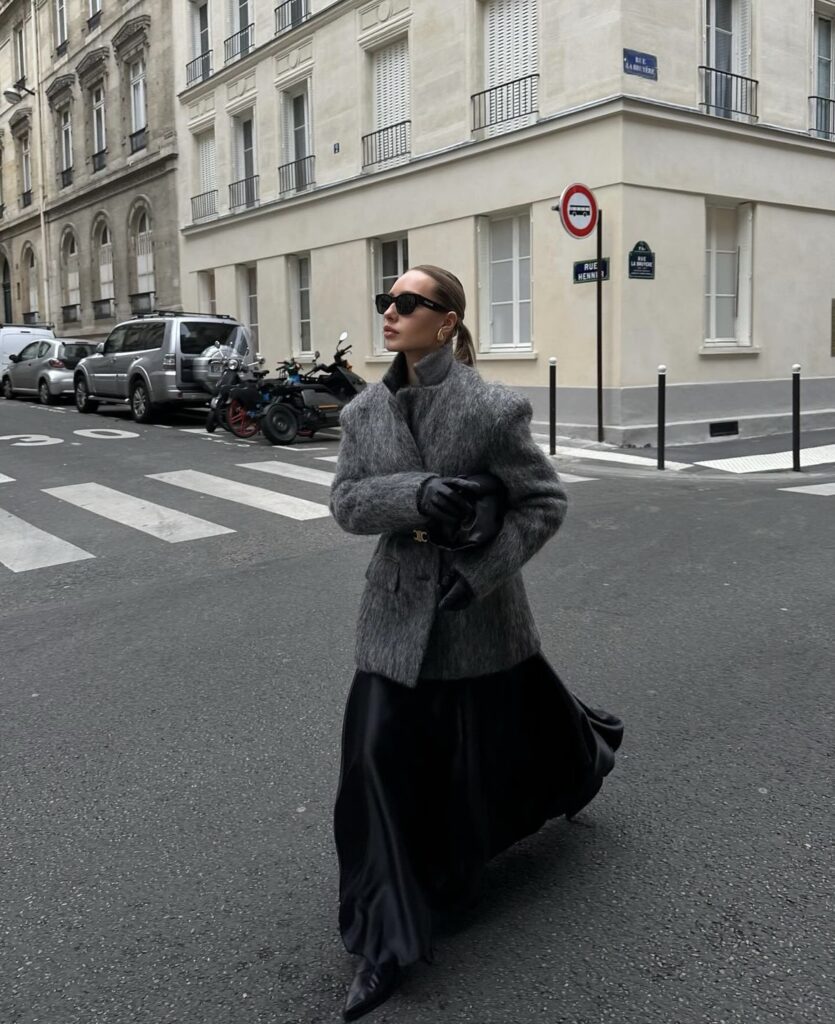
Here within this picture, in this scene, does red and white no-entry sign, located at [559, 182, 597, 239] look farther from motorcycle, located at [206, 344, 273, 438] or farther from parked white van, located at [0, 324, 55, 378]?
parked white van, located at [0, 324, 55, 378]

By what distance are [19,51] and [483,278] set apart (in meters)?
27.8

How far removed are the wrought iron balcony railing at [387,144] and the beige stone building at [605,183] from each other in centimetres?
5

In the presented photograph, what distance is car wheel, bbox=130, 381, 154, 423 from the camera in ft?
57.9

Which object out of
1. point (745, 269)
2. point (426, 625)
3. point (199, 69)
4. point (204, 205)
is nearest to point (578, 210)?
point (745, 269)

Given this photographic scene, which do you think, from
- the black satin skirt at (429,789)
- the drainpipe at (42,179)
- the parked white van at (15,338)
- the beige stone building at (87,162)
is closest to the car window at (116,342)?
the parked white van at (15,338)

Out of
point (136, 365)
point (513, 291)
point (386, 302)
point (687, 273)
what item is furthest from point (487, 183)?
point (386, 302)

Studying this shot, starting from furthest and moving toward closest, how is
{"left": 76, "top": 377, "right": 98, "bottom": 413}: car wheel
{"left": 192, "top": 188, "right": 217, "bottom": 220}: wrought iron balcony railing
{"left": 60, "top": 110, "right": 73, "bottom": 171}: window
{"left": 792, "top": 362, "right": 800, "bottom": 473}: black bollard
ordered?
{"left": 60, "top": 110, "right": 73, "bottom": 171}: window, {"left": 192, "top": 188, "right": 217, "bottom": 220}: wrought iron balcony railing, {"left": 76, "top": 377, "right": 98, "bottom": 413}: car wheel, {"left": 792, "top": 362, "right": 800, "bottom": 473}: black bollard

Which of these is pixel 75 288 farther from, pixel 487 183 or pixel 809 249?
pixel 809 249

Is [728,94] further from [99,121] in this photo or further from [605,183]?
[99,121]

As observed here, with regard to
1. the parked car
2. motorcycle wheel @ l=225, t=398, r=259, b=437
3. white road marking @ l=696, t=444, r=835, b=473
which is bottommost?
white road marking @ l=696, t=444, r=835, b=473

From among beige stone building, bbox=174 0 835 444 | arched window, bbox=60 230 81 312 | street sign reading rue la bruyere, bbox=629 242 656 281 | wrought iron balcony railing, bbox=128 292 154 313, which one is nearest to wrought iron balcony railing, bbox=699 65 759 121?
beige stone building, bbox=174 0 835 444

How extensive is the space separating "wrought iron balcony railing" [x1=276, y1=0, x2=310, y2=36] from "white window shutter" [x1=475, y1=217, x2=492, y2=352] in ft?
22.7

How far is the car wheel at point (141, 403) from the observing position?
57.9 feet

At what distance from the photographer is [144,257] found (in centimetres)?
2844
